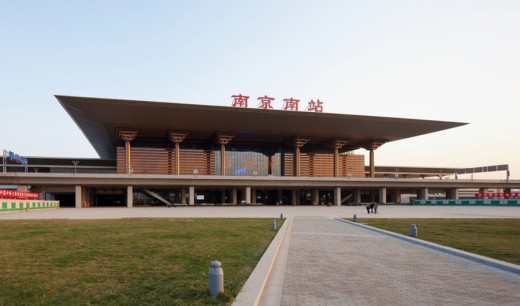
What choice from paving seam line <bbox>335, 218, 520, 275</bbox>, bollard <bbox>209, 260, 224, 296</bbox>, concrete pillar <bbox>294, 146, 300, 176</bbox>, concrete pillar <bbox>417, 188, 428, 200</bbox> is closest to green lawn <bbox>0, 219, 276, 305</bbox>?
bollard <bbox>209, 260, 224, 296</bbox>

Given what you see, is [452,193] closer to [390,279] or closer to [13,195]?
[13,195]

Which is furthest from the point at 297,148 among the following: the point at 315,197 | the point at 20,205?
the point at 20,205

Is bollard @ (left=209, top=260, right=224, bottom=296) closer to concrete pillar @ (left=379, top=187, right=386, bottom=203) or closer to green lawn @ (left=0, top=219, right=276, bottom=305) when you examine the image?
green lawn @ (left=0, top=219, right=276, bottom=305)

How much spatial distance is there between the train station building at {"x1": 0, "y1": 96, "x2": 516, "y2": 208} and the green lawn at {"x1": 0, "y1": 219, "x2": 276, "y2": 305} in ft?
147

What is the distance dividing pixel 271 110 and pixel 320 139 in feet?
72.4

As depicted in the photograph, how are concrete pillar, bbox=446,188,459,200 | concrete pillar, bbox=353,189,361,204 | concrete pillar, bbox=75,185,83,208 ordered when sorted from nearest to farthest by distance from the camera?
concrete pillar, bbox=75,185,83,208 < concrete pillar, bbox=353,189,361,204 < concrete pillar, bbox=446,188,459,200

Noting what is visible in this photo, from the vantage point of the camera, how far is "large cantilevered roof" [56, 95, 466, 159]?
5628 cm

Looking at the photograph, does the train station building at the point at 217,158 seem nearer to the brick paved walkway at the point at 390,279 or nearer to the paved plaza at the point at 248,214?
the paved plaza at the point at 248,214

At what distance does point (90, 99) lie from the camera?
52.3 metres

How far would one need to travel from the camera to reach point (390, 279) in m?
8.29

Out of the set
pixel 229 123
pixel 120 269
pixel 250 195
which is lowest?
pixel 250 195

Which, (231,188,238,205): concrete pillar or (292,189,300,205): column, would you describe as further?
(292,189,300,205): column

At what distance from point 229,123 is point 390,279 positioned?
190 ft

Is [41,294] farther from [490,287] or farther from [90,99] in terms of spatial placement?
[90,99]
